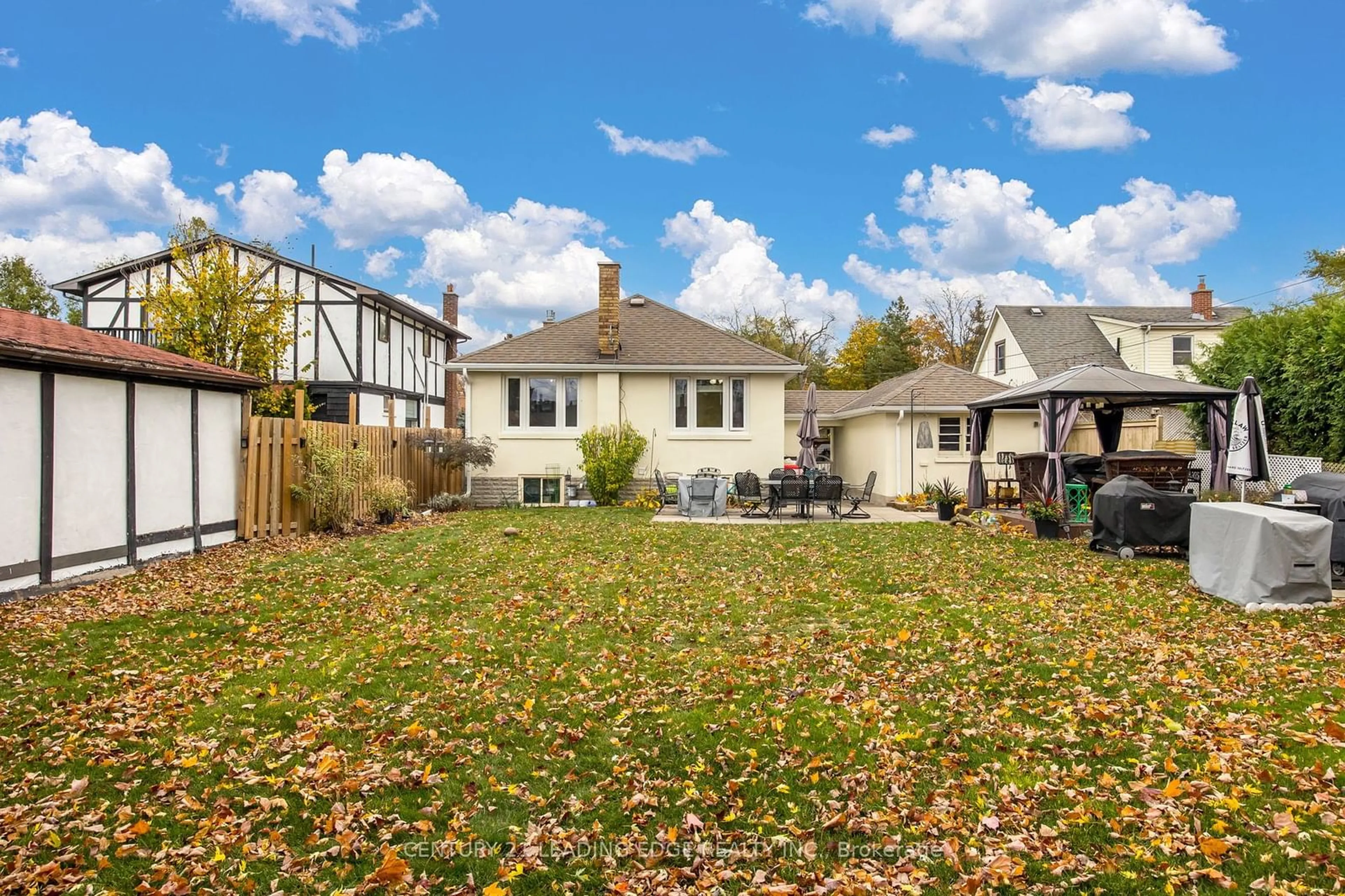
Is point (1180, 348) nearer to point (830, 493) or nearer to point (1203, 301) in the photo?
point (1203, 301)

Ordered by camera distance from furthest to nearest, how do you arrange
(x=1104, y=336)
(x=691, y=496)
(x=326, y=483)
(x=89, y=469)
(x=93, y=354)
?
(x=1104, y=336) < (x=691, y=496) < (x=326, y=483) < (x=89, y=469) < (x=93, y=354)

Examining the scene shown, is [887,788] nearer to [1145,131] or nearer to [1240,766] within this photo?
[1240,766]

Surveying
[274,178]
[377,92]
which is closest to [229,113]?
[274,178]

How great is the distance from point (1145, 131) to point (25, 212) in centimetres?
2904

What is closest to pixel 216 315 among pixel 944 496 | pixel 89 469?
pixel 89 469

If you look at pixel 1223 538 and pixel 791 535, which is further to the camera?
pixel 791 535

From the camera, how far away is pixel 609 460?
656 inches

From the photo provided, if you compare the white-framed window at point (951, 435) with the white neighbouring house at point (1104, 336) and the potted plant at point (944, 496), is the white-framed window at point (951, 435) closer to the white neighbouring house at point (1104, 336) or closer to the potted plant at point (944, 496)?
the potted plant at point (944, 496)

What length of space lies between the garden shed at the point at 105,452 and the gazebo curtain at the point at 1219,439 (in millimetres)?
16969

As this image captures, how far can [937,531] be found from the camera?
12688 millimetres

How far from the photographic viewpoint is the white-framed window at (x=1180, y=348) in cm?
2797

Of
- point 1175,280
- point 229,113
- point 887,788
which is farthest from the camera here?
point 1175,280

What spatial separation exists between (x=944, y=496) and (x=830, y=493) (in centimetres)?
281

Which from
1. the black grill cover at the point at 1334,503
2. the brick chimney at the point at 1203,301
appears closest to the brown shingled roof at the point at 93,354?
the black grill cover at the point at 1334,503
